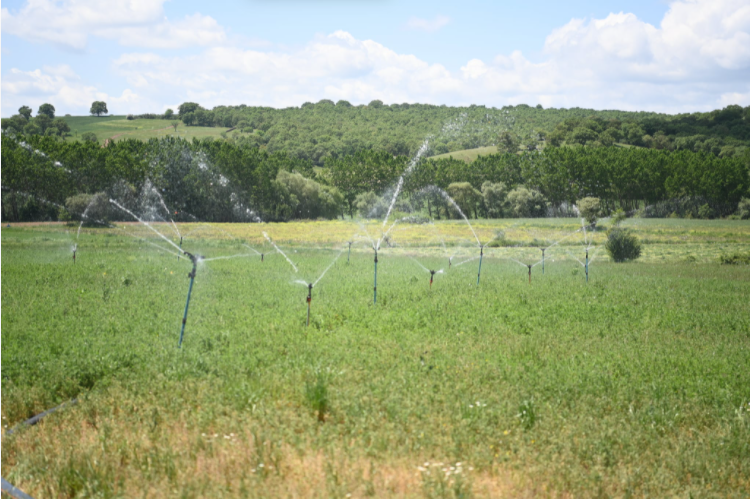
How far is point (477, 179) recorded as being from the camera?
106 meters

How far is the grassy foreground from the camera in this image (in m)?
6.82

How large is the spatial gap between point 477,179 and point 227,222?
2168 inches

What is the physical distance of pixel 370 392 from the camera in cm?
926

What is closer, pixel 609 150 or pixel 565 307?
pixel 565 307

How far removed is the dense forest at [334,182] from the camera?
170 ft

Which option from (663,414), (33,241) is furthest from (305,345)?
(33,241)

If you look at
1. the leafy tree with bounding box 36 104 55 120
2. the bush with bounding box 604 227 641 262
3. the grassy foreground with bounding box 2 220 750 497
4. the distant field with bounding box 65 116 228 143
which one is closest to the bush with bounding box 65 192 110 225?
the leafy tree with bounding box 36 104 55 120

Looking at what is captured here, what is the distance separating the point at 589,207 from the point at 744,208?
2173 cm

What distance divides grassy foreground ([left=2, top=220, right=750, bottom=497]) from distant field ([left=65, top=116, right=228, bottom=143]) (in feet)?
267

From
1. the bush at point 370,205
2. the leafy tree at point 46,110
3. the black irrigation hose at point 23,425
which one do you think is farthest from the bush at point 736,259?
the leafy tree at point 46,110

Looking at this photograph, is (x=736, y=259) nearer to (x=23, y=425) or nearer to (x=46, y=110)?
(x=23, y=425)

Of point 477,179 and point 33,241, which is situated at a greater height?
point 477,179

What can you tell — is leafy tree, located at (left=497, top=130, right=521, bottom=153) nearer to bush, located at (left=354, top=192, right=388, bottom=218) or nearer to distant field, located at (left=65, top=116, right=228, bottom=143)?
bush, located at (left=354, top=192, right=388, bottom=218)

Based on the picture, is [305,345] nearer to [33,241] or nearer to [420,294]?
[420,294]
